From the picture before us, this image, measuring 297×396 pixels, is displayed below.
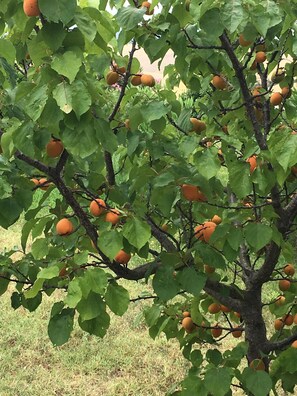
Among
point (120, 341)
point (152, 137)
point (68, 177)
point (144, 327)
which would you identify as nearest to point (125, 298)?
point (68, 177)

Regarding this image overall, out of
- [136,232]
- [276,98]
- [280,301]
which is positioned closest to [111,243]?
[136,232]

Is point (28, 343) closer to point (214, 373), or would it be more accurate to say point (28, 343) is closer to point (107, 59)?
point (214, 373)

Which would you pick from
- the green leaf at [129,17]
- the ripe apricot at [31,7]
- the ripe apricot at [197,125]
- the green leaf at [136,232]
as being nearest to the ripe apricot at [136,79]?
the ripe apricot at [197,125]

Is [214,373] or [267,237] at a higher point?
[267,237]

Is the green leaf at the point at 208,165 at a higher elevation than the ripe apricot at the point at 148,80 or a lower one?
lower

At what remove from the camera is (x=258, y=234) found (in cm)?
179

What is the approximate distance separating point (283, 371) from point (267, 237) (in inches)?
30.9

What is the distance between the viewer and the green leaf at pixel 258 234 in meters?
1.77

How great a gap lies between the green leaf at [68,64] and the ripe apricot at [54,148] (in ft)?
1.08

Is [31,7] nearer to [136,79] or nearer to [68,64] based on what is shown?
[68,64]

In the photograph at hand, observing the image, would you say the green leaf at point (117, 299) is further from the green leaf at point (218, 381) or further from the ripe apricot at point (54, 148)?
the green leaf at point (218, 381)

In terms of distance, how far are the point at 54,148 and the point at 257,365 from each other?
122 centimetres

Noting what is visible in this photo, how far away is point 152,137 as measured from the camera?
200 cm

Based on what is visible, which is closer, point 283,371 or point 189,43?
point 189,43
